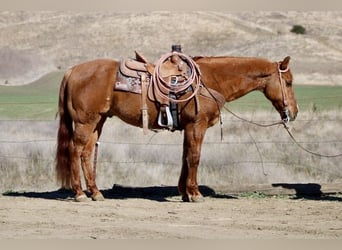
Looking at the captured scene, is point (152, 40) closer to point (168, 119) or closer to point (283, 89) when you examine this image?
point (283, 89)

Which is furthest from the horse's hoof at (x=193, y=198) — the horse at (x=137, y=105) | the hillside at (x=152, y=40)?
the hillside at (x=152, y=40)

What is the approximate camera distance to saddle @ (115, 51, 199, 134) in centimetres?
1070

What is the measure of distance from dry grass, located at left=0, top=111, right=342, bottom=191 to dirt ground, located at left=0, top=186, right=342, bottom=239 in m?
1.22

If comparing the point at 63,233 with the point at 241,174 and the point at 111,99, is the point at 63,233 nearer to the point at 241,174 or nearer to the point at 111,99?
the point at 111,99

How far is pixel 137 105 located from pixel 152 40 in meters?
43.3

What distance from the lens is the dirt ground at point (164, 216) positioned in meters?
8.33

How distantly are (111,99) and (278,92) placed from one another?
2181mm

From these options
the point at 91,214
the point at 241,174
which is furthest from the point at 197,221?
the point at 241,174

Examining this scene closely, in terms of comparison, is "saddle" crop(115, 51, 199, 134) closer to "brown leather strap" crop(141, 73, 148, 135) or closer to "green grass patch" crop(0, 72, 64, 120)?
"brown leather strap" crop(141, 73, 148, 135)

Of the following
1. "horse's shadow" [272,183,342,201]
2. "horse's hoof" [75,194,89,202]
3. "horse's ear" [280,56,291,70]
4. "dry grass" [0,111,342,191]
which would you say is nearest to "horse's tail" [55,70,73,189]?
"horse's hoof" [75,194,89,202]

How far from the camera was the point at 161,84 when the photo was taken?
421 inches

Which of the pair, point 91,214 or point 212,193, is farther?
point 212,193

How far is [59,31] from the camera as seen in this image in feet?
188

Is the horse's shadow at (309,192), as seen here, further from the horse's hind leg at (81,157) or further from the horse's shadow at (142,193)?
the horse's hind leg at (81,157)
